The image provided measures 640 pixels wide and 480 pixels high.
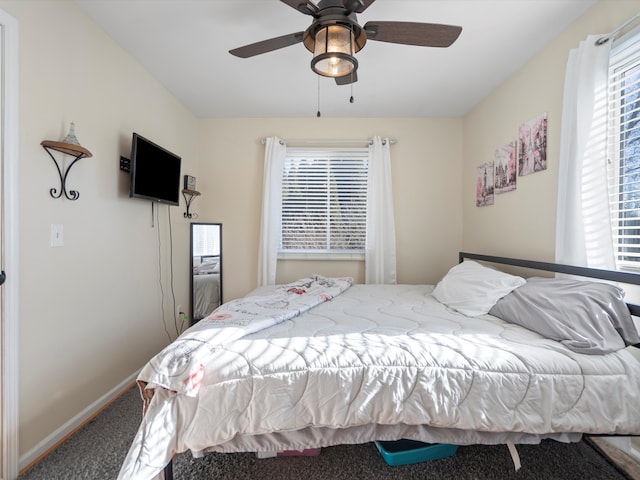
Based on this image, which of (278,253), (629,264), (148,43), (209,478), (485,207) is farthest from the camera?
(278,253)

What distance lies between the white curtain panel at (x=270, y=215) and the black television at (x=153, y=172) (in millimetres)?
900

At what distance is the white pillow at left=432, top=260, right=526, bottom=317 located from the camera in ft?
5.65

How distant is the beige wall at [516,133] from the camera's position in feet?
5.59

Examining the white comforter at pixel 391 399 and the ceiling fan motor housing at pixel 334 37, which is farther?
the ceiling fan motor housing at pixel 334 37

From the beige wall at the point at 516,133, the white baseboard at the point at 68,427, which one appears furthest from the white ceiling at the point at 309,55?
the white baseboard at the point at 68,427

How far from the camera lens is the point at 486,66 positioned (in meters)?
2.19

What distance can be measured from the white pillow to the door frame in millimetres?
2443

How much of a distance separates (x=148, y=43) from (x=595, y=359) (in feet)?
10.4

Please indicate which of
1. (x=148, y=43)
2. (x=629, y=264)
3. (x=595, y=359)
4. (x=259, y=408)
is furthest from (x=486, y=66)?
(x=259, y=408)

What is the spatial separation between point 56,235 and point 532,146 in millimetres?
3234

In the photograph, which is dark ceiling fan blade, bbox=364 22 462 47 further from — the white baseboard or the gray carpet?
the white baseboard

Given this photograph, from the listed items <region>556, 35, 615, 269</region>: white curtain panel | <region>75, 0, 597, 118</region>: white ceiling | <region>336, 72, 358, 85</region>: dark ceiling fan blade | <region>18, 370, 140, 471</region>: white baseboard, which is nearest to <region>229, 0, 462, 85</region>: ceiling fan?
<region>336, 72, 358, 85</region>: dark ceiling fan blade

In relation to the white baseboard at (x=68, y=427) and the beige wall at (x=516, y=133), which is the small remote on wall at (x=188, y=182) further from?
the beige wall at (x=516, y=133)

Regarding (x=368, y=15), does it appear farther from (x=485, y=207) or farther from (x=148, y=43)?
(x=485, y=207)
